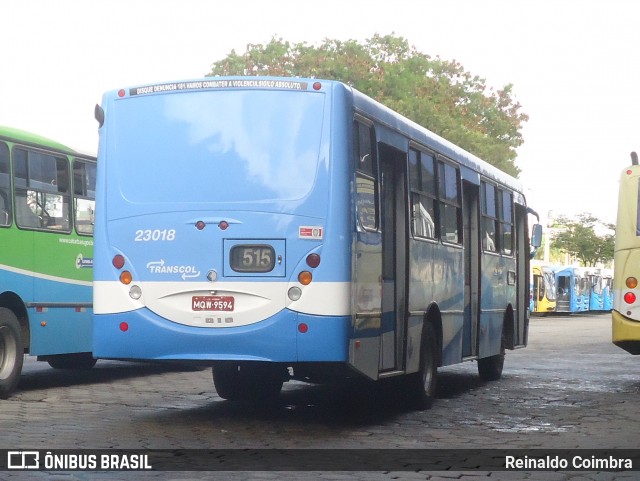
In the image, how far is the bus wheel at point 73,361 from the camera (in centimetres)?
1777

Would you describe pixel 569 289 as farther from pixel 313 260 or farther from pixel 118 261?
pixel 313 260

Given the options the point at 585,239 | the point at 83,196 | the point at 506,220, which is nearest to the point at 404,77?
the point at 506,220

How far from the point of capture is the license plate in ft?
35.5

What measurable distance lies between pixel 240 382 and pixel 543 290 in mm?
57783

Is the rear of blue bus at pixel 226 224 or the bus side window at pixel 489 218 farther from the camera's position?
the bus side window at pixel 489 218

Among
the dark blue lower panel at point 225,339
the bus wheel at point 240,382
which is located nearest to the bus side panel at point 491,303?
the bus wheel at point 240,382

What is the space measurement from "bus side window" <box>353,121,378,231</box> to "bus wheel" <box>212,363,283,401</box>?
243 centimetres

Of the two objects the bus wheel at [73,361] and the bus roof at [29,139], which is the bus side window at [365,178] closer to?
the bus roof at [29,139]

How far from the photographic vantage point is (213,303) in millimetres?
10859

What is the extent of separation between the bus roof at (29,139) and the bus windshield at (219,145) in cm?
356

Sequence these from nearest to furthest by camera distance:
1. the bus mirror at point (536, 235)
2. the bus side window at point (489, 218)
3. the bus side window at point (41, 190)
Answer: the bus side window at point (41, 190) < the bus side window at point (489, 218) < the bus mirror at point (536, 235)

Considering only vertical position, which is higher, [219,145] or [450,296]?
[219,145]

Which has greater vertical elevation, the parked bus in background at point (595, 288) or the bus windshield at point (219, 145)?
the bus windshield at point (219, 145)

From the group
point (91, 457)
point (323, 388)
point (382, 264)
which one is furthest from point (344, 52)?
point (91, 457)
